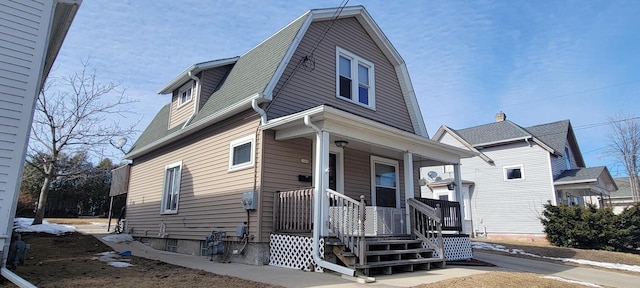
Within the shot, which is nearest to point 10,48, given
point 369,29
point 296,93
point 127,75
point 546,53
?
point 296,93

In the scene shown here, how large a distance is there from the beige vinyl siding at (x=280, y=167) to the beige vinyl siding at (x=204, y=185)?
0.68ft

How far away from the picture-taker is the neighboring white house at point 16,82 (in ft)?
19.2

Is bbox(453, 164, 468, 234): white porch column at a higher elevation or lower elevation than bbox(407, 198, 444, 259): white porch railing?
higher

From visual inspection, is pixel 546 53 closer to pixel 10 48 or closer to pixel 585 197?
pixel 585 197

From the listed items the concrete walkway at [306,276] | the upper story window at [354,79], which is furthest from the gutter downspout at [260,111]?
the concrete walkway at [306,276]

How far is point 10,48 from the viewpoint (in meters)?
6.17

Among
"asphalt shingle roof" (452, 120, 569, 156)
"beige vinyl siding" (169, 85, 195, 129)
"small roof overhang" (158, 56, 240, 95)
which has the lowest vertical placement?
"beige vinyl siding" (169, 85, 195, 129)

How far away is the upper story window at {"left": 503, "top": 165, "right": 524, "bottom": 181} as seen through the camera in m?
20.9

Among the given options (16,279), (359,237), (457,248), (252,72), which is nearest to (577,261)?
(457,248)

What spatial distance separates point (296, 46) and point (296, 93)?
1.15m

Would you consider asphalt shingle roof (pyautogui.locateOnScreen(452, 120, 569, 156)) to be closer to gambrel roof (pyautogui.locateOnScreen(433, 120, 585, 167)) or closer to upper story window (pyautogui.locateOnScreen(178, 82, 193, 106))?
gambrel roof (pyautogui.locateOnScreen(433, 120, 585, 167))

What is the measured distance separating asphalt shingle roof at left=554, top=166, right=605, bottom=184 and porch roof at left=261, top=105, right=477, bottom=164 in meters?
13.5

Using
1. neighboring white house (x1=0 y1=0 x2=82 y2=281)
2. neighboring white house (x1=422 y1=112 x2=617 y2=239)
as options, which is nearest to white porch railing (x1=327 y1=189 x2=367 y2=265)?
neighboring white house (x1=0 y1=0 x2=82 y2=281)

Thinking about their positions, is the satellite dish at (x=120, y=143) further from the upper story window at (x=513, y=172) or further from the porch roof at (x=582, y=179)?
the porch roof at (x=582, y=179)
